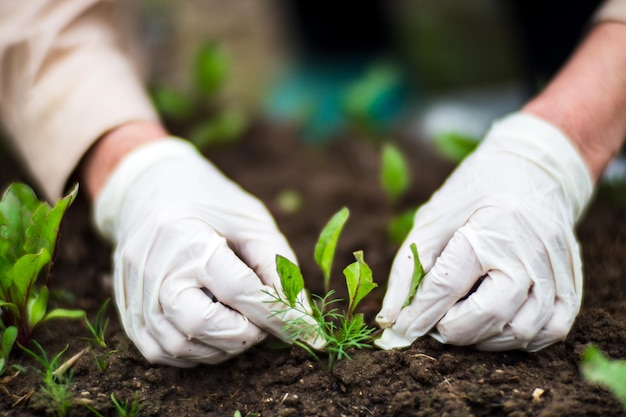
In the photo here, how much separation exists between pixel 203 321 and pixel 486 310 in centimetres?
51

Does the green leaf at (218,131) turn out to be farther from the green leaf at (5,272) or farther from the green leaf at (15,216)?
the green leaf at (5,272)

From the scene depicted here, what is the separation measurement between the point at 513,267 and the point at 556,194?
25 cm

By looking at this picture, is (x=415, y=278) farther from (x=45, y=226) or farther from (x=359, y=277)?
(x=45, y=226)

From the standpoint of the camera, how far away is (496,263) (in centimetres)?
118

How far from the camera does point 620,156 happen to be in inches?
87.4

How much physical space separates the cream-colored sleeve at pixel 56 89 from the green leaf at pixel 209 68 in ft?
1.89

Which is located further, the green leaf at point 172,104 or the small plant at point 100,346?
the green leaf at point 172,104

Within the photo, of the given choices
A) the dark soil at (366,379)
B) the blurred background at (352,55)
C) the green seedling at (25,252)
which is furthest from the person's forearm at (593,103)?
the green seedling at (25,252)

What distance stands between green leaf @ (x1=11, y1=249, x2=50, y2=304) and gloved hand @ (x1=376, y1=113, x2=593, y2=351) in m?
0.65

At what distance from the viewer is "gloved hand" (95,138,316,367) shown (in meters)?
1.17

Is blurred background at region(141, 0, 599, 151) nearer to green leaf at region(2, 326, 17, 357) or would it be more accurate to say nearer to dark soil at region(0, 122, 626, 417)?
dark soil at region(0, 122, 626, 417)

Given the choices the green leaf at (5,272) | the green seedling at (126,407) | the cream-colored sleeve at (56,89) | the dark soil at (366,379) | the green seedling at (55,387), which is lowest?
the dark soil at (366,379)

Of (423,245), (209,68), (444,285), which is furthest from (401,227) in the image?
(209,68)

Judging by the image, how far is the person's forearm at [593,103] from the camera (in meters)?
1.44
